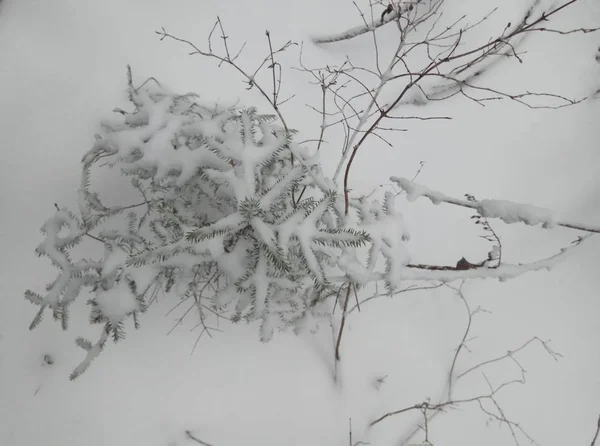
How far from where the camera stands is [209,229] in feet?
3.09

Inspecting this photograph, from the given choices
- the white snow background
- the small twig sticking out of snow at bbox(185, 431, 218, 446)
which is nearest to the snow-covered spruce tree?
the white snow background

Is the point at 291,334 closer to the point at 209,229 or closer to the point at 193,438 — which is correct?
the point at 193,438

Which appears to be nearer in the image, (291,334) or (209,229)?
(209,229)

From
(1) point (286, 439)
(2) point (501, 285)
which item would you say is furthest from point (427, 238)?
(1) point (286, 439)

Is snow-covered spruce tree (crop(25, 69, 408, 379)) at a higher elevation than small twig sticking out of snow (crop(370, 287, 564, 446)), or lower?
higher

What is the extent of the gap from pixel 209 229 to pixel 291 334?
71cm

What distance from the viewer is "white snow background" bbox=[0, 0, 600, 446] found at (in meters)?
1.33

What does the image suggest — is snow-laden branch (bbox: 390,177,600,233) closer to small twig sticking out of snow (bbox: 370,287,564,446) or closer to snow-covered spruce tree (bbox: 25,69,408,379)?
snow-covered spruce tree (bbox: 25,69,408,379)

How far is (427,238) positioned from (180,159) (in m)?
1.09

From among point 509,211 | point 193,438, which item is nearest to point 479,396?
point 509,211

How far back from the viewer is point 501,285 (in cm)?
177

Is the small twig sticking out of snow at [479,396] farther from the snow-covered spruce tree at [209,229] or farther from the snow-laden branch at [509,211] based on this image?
the snow-covered spruce tree at [209,229]

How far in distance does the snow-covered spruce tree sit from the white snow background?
0.23m

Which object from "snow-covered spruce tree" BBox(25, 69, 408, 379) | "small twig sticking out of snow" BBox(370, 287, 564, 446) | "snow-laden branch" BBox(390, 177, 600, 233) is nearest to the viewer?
"snow-covered spruce tree" BBox(25, 69, 408, 379)
